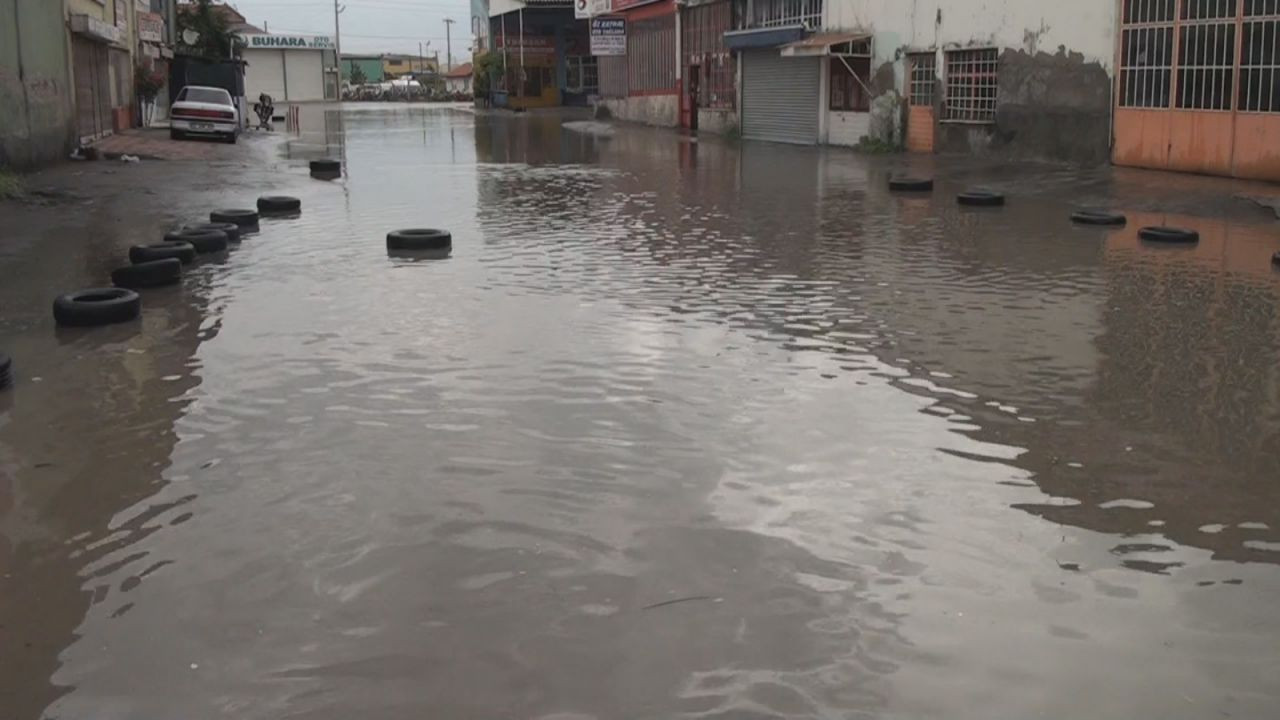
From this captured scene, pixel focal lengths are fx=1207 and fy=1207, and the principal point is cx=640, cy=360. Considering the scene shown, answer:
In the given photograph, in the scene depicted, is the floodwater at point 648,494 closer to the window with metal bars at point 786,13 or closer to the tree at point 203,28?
the window with metal bars at point 786,13

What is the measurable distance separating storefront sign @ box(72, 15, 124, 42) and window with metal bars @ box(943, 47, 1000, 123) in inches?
755

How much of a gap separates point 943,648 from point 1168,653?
74 cm

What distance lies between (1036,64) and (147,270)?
18567mm

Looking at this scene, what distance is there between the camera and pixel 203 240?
511 inches

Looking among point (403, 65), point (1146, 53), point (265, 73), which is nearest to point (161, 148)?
point (1146, 53)

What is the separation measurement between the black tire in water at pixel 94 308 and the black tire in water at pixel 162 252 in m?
2.05

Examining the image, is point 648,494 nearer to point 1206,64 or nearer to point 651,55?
point 1206,64

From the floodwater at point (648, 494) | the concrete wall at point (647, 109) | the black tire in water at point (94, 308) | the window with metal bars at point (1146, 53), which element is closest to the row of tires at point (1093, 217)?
the floodwater at point (648, 494)

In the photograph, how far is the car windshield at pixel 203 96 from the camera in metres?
34.8

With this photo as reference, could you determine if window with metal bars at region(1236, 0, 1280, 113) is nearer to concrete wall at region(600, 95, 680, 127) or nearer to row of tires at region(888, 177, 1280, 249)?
row of tires at region(888, 177, 1280, 249)

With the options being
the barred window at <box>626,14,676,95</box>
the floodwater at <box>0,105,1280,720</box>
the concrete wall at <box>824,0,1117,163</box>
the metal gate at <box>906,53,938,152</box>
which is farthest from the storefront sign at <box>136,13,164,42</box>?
the floodwater at <box>0,105,1280,720</box>

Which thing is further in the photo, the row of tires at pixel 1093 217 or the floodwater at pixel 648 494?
the row of tires at pixel 1093 217

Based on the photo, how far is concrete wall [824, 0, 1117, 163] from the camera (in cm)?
2233

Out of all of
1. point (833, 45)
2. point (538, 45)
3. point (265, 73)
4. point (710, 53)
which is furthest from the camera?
point (265, 73)
